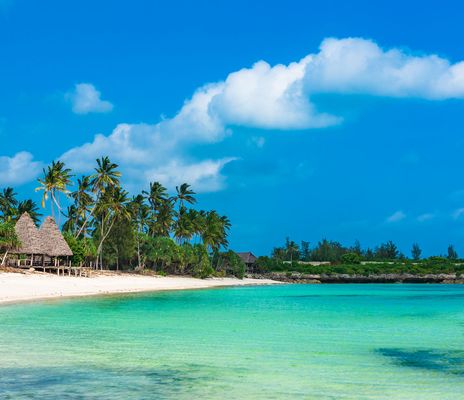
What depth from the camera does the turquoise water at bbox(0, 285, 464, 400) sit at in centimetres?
837

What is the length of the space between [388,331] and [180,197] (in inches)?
2702

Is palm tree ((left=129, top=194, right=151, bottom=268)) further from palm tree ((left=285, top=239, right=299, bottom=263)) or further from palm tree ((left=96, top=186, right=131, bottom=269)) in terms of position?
palm tree ((left=285, top=239, right=299, bottom=263))

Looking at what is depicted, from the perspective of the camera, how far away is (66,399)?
24.6ft

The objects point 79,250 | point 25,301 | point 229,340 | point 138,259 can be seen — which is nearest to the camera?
point 229,340

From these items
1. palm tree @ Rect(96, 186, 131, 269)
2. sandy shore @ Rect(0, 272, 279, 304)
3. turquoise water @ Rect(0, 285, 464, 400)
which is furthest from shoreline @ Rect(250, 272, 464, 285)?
turquoise water @ Rect(0, 285, 464, 400)

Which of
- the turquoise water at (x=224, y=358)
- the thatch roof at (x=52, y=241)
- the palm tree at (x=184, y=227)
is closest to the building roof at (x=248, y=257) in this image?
the palm tree at (x=184, y=227)

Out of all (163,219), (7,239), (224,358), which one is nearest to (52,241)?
(7,239)

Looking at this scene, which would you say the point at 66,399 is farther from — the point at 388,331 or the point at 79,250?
the point at 79,250

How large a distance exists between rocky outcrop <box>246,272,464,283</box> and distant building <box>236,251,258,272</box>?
3.44 metres

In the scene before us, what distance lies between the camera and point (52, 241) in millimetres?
51469

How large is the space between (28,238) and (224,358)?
4220 cm

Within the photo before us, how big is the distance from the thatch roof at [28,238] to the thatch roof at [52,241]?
0.62 metres

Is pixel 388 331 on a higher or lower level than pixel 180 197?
lower

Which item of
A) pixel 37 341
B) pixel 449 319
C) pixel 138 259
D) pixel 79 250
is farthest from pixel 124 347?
pixel 138 259
